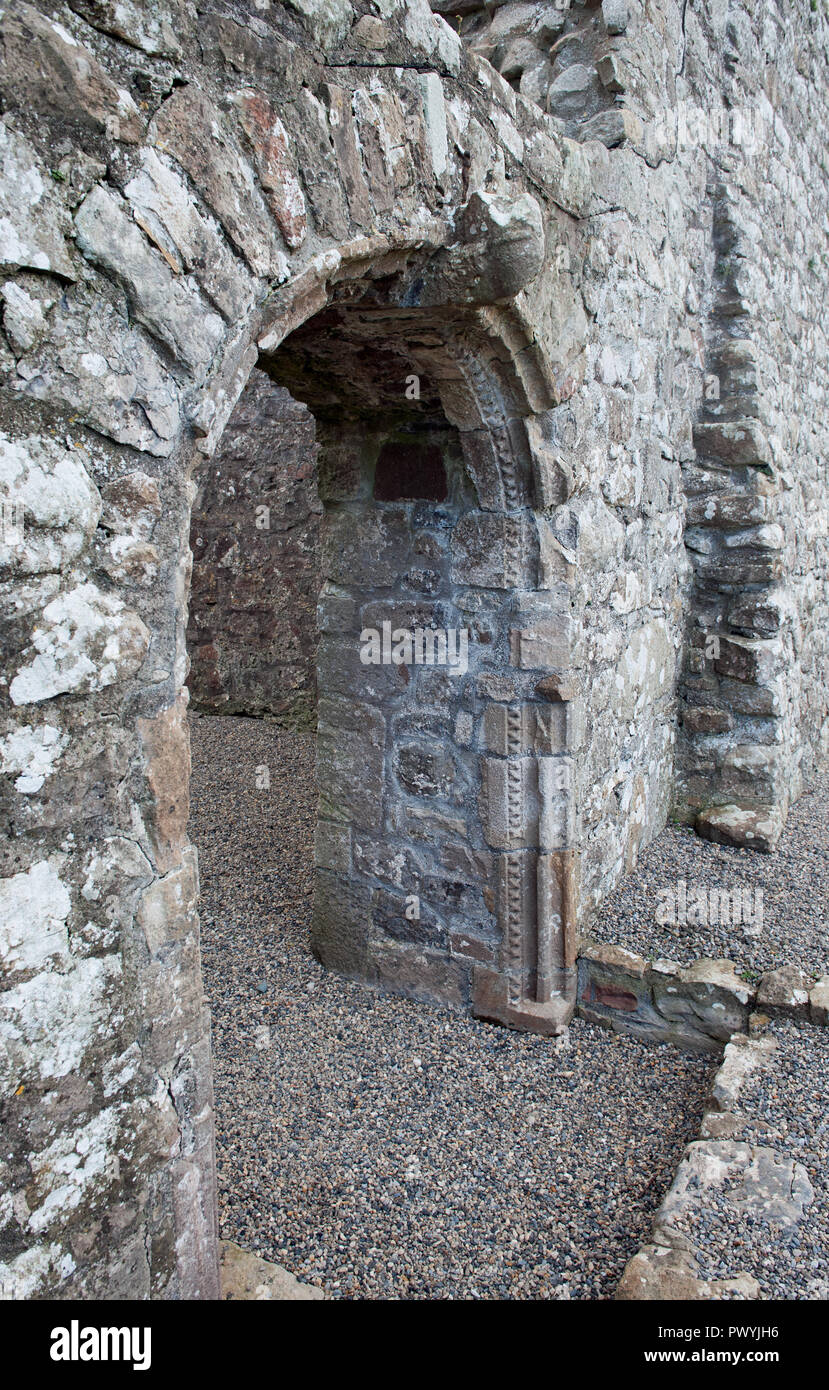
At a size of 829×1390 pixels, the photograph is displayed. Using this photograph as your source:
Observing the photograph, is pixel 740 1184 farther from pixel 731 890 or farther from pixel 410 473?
pixel 410 473

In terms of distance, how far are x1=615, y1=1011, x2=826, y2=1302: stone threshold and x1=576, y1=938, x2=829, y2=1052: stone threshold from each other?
1.22 ft

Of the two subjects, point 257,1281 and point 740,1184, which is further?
point 740,1184

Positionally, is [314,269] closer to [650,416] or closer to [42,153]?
[42,153]

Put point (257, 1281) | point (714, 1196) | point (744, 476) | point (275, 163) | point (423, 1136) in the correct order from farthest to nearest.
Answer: point (744, 476) < point (423, 1136) < point (714, 1196) < point (257, 1281) < point (275, 163)

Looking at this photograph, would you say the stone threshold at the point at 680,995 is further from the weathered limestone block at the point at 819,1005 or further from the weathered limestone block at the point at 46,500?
the weathered limestone block at the point at 46,500

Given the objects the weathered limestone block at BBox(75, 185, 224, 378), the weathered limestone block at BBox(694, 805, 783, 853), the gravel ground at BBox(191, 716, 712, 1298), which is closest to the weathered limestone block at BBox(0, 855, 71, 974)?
the weathered limestone block at BBox(75, 185, 224, 378)

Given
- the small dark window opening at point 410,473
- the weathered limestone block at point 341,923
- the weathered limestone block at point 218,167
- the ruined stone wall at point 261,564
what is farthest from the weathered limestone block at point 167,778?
the ruined stone wall at point 261,564

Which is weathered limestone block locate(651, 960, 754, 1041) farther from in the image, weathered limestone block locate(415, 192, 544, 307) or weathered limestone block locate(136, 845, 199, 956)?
weathered limestone block locate(415, 192, 544, 307)

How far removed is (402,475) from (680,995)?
2.13m

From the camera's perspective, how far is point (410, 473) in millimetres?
3371

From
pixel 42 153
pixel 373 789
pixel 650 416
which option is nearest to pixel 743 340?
pixel 650 416

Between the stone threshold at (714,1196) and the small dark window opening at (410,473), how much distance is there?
217 centimetres

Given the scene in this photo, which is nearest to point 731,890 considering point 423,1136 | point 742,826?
point 742,826

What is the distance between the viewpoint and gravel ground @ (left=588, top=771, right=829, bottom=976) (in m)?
3.48
